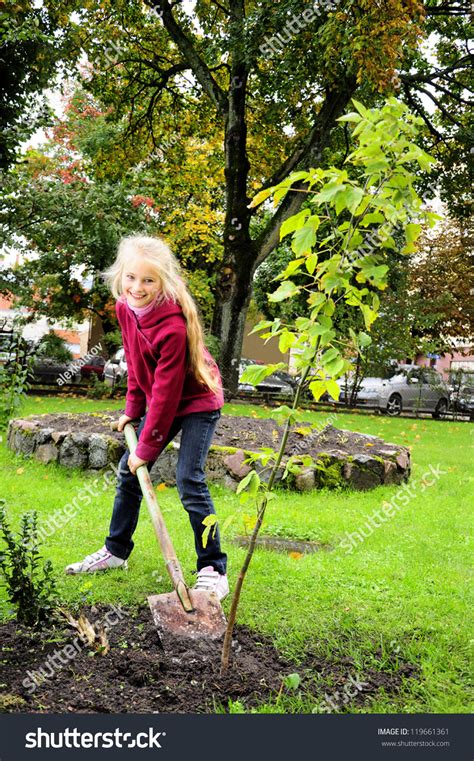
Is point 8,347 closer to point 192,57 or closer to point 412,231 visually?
point 412,231

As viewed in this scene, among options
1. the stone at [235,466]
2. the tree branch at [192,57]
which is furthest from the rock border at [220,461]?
the tree branch at [192,57]

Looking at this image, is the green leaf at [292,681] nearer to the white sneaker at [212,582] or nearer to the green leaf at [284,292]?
the white sneaker at [212,582]

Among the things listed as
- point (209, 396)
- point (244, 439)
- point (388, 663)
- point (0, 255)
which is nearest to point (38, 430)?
point (244, 439)

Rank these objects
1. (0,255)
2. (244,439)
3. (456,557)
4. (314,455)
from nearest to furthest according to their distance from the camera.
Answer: (456,557)
(314,455)
(244,439)
(0,255)

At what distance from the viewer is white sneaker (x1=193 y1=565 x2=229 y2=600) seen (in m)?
3.27

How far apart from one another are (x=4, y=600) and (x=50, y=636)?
52 cm

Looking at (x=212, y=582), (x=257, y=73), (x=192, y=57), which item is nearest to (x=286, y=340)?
(x=212, y=582)

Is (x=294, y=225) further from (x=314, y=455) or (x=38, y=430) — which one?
(x=38, y=430)

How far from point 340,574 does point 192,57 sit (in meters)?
12.0

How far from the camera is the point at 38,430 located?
664 cm

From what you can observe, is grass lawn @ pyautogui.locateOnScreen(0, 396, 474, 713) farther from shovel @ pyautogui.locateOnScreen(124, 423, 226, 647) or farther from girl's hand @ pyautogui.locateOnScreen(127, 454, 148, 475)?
girl's hand @ pyautogui.locateOnScreen(127, 454, 148, 475)

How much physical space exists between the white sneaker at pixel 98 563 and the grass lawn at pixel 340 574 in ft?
0.28

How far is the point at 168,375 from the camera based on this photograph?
3.08 m

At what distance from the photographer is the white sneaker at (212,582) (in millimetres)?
3271
